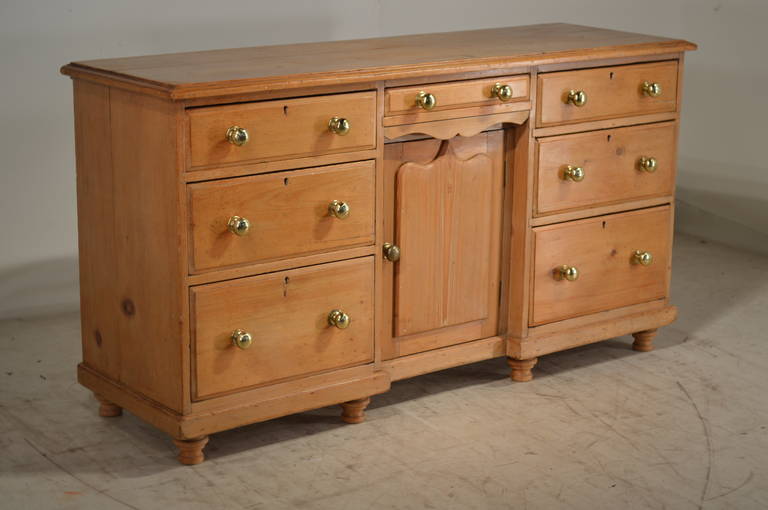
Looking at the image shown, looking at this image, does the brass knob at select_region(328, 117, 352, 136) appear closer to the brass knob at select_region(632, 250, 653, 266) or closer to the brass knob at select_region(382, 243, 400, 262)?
the brass knob at select_region(382, 243, 400, 262)

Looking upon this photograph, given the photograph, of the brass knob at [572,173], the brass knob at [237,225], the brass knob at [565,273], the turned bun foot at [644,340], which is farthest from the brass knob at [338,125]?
the turned bun foot at [644,340]

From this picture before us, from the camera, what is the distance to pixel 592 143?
337 cm

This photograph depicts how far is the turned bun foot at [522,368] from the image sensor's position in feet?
11.2

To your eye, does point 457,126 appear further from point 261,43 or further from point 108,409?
point 261,43

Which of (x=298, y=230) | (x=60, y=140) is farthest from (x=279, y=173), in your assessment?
(x=60, y=140)

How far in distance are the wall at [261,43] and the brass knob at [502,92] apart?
1335 mm

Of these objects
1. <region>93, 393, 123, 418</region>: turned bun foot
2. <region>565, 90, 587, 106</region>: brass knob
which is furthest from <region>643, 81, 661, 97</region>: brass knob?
<region>93, 393, 123, 418</region>: turned bun foot

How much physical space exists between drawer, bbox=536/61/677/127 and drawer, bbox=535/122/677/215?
0.17 ft

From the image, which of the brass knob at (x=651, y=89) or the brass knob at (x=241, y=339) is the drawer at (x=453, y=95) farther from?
the brass knob at (x=241, y=339)

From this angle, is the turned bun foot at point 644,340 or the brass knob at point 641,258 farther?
the turned bun foot at point 644,340

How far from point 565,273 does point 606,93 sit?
1.66 ft

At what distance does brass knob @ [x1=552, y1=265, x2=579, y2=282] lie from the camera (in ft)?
11.1

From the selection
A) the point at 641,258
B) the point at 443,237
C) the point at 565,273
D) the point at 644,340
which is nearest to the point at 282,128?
the point at 443,237

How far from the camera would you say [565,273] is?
339cm
